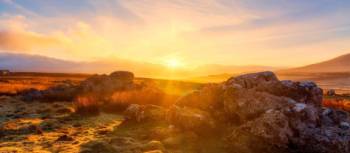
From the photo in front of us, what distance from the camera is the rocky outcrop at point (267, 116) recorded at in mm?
10359

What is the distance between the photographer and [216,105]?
14.1 meters

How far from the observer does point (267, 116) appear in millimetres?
10883

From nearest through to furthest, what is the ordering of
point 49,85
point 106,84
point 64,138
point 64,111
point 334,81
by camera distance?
1. point 64,138
2. point 64,111
3. point 106,84
4. point 49,85
5. point 334,81

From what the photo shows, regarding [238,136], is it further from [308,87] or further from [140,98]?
[140,98]

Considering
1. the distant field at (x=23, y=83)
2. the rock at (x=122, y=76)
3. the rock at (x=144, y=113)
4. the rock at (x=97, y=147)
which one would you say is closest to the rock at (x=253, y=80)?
the rock at (x=144, y=113)

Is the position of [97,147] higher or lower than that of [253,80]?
lower

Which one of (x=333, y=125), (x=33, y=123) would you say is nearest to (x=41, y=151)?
(x=33, y=123)

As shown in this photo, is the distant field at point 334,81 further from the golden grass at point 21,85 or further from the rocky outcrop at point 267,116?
the rocky outcrop at point 267,116

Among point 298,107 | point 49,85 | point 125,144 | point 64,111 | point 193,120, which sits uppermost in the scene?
point 298,107

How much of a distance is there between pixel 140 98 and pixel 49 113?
6.74m

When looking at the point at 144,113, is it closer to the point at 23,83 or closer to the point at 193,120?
the point at 193,120

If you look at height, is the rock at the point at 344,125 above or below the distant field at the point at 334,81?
above

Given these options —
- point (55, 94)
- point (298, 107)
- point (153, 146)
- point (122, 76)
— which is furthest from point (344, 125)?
point (122, 76)

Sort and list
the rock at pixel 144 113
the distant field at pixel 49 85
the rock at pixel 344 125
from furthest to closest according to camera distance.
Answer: the distant field at pixel 49 85 < the rock at pixel 144 113 < the rock at pixel 344 125
